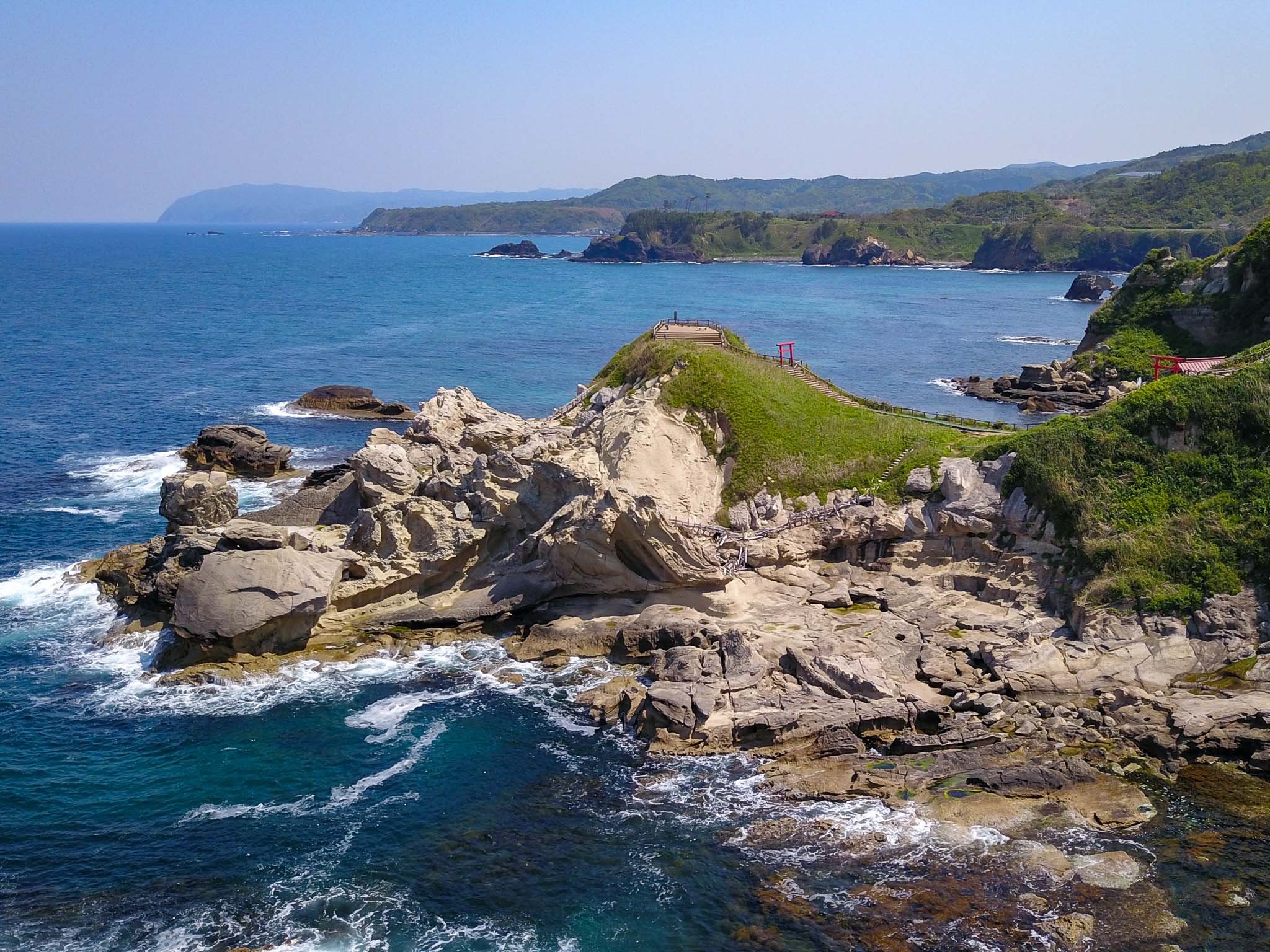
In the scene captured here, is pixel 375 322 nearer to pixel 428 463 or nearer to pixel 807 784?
pixel 428 463

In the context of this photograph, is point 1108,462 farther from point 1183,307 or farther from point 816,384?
point 1183,307

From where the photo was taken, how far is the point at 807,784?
2652cm

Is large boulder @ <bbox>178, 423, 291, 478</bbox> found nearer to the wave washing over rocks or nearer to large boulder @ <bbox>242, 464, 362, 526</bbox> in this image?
large boulder @ <bbox>242, 464, 362, 526</bbox>

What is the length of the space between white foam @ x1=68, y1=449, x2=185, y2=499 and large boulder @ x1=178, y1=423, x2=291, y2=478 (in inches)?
54.5

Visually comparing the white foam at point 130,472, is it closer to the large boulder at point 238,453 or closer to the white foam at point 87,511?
the large boulder at point 238,453

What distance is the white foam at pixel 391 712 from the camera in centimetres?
2992

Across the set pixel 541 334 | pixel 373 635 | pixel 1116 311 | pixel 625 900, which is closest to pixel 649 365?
pixel 373 635

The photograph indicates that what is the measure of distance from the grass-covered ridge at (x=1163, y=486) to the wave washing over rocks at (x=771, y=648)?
0.96m

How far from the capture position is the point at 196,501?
42.2 m

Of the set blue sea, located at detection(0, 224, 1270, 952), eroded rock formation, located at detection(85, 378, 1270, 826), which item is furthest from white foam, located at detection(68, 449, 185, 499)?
eroded rock formation, located at detection(85, 378, 1270, 826)

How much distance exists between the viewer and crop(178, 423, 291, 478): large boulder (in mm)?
56344

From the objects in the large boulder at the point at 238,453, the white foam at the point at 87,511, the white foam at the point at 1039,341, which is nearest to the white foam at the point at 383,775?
the white foam at the point at 87,511

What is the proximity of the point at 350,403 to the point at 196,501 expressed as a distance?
3198 cm

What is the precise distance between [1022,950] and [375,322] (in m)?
109
